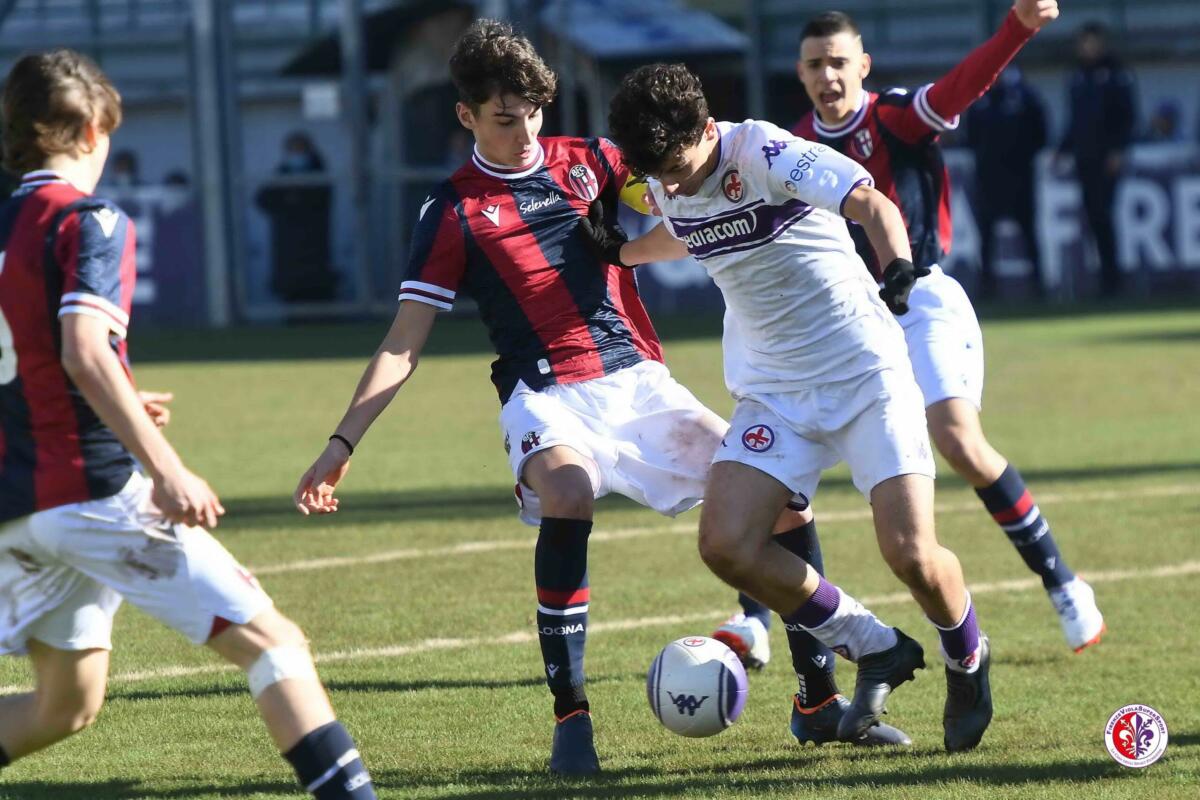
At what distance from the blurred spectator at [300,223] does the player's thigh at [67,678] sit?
19.8 metres

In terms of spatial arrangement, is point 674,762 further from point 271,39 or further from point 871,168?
point 271,39

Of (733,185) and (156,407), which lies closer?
(156,407)

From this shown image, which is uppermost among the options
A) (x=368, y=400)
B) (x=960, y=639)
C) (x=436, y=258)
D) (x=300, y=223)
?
(x=436, y=258)

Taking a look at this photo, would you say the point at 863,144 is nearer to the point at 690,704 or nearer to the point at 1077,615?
the point at 1077,615

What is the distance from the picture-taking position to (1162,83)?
77.8 ft

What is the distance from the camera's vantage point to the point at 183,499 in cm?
404

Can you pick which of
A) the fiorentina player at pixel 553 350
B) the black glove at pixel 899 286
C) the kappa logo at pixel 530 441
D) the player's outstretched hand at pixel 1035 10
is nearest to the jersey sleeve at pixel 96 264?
the fiorentina player at pixel 553 350

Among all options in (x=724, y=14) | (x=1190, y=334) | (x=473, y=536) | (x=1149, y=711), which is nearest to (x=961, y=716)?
(x=1149, y=711)

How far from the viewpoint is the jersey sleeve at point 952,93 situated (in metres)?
6.48

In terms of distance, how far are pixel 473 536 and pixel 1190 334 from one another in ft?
34.2

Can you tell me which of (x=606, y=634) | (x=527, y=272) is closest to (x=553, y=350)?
(x=527, y=272)

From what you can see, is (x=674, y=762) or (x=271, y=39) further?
(x=271, y=39)
